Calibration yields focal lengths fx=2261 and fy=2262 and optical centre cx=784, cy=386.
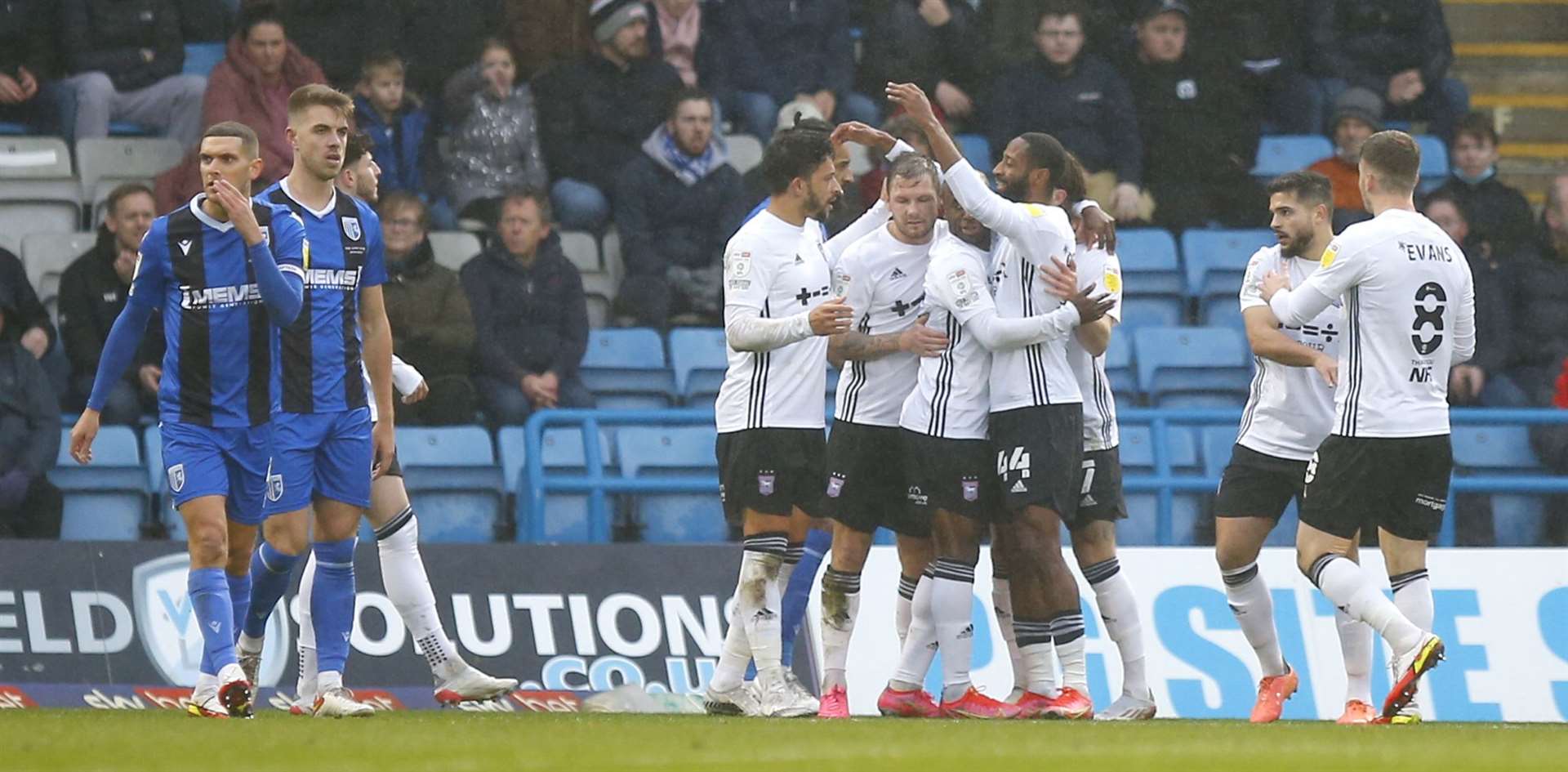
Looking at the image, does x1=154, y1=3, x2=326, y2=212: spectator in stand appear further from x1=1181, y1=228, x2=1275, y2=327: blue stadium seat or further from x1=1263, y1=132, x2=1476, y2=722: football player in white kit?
x1=1263, y1=132, x2=1476, y2=722: football player in white kit

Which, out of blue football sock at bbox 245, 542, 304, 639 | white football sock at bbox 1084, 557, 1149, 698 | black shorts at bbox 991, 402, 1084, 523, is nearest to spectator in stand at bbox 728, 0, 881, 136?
white football sock at bbox 1084, 557, 1149, 698

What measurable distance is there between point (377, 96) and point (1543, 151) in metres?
8.96

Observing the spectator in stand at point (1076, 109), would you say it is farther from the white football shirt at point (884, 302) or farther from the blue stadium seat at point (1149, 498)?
the white football shirt at point (884, 302)

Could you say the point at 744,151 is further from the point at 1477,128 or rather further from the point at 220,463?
the point at 220,463

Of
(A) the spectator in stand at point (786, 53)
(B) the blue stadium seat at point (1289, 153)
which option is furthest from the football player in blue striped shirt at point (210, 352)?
(B) the blue stadium seat at point (1289, 153)

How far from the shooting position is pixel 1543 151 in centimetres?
1731

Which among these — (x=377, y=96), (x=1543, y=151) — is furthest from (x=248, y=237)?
(x=1543, y=151)

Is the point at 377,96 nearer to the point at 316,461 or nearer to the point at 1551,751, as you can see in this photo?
the point at 316,461

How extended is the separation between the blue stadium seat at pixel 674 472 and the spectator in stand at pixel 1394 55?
19.2 ft

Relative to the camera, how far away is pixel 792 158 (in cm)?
920

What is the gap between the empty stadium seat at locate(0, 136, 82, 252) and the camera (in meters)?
14.1

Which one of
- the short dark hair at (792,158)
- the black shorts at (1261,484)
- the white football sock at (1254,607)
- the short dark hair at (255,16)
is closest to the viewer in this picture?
the short dark hair at (792,158)

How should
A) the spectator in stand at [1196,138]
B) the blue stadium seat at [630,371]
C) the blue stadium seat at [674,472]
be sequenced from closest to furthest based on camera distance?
the blue stadium seat at [674,472] < the blue stadium seat at [630,371] < the spectator in stand at [1196,138]

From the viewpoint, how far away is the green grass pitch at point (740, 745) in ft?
20.5
